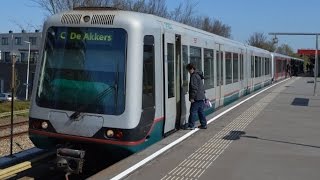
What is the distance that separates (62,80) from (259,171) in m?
3.65

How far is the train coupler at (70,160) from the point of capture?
8.23 m

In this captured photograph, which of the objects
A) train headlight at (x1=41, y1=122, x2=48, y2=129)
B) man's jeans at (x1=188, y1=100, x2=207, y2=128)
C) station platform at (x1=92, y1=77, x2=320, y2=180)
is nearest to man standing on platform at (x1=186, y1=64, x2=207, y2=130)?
man's jeans at (x1=188, y1=100, x2=207, y2=128)

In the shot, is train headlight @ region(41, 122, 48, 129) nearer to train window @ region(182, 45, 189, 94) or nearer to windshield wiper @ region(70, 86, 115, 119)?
windshield wiper @ region(70, 86, 115, 119)

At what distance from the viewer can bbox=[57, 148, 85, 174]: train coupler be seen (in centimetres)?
823

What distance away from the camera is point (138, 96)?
28.0 feet

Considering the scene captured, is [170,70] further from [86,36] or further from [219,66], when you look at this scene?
[219,66]

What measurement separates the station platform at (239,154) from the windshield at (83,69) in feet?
3.93

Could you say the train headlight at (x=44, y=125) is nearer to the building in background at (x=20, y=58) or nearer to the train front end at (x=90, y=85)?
the train front end at (x=90, y=85)

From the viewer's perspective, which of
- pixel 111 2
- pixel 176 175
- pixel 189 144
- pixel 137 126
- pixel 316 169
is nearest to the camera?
pixel 176 175

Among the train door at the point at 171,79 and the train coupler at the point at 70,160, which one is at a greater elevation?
the train door at the point at 171,79

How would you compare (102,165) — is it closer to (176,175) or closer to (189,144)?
(189,144)

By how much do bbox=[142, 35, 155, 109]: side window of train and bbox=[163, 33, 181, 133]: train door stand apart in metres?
0.74

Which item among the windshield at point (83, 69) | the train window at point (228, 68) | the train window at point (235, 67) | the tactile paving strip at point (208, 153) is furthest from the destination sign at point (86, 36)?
the train window at point (235, 67)

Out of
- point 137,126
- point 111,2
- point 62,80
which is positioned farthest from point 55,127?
point 111,2
